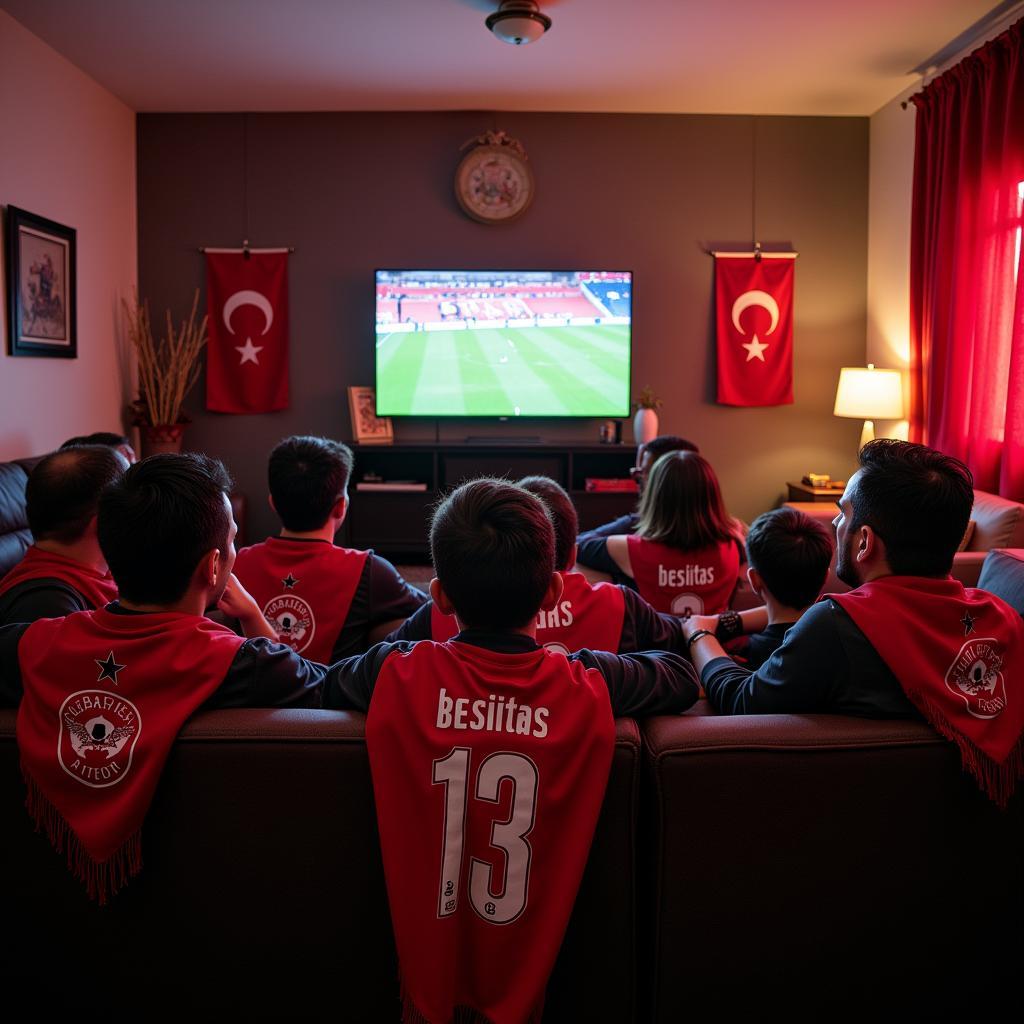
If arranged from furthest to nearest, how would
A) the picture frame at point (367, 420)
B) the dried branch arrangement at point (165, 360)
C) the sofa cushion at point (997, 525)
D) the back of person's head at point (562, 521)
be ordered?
1. the picture frame at point (367, 420)
2. the dried branch arrangement at point (165, 360)
3. the sofa cushion at point (997, 525)
4. the back of person's head at point (562, 521)

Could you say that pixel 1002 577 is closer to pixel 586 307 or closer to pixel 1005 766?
pixel 1005 766

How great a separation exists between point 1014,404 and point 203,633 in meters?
3.84

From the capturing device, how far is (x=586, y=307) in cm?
583

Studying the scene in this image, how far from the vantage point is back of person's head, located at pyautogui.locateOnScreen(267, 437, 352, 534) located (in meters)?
2.18

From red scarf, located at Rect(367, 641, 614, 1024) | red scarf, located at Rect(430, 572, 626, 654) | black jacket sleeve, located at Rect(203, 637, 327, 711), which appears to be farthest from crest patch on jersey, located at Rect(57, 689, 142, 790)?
red scarf, located at Rect(430, 572, 626, 654)

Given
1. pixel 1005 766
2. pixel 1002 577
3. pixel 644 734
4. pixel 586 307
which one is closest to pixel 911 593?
pixel 1005 766

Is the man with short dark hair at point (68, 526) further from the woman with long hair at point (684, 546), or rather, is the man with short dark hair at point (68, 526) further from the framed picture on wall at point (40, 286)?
the framed picture on wall at point (40, 286)

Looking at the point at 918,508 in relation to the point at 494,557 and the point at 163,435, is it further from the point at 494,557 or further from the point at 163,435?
the point at 163,435

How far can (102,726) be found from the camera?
1245mm

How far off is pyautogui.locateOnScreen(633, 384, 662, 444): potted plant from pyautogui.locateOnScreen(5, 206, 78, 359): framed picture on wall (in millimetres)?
3237

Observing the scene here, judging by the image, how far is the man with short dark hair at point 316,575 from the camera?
6.93 ft

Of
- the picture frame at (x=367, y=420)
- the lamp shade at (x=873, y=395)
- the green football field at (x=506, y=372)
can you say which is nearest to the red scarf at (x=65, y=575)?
the picture frame at (x=367, y=420)

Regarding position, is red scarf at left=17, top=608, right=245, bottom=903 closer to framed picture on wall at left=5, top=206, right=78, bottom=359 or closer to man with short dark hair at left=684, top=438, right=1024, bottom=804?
man with short dark hair at left=684, top=438, right=1024, bottom=804

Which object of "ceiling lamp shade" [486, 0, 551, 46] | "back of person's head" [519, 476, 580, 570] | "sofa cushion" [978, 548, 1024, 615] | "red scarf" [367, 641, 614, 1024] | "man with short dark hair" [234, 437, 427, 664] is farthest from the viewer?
"ceiling lamp shade" [486, 0, 551, 46]
